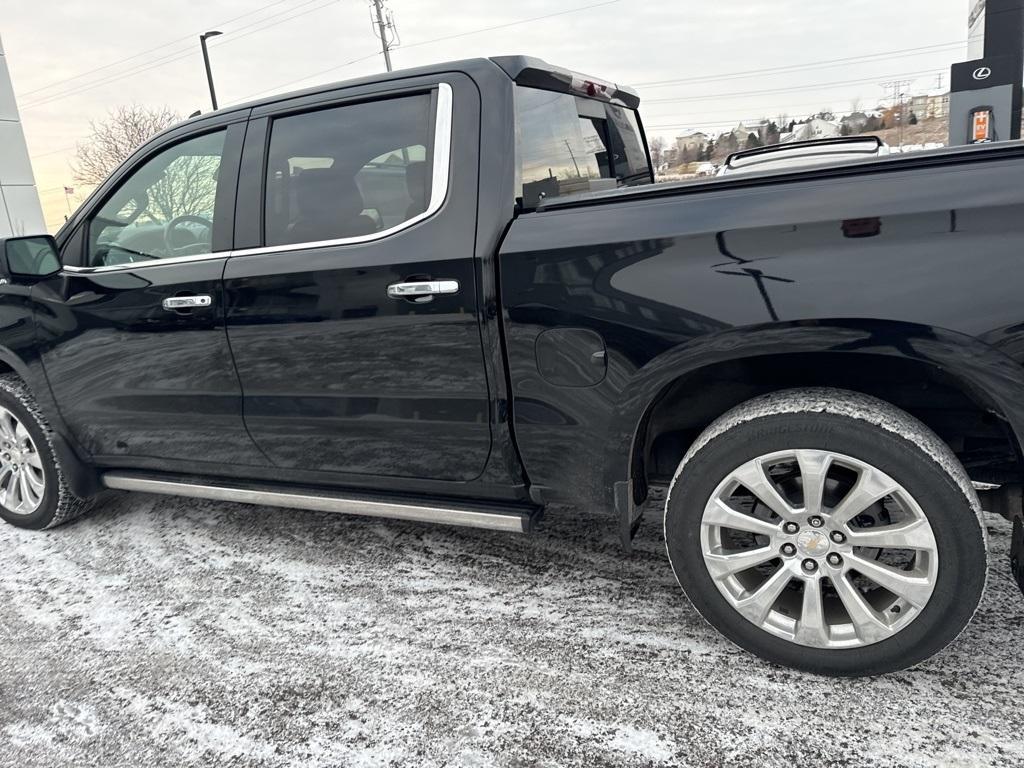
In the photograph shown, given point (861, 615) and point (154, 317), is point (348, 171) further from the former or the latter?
point (861, 615)

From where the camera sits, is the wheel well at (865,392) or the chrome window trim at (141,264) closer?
the wheel well at (865,392)

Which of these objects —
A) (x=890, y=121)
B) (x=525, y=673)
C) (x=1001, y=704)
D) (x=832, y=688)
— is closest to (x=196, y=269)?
(x=525, y=673)

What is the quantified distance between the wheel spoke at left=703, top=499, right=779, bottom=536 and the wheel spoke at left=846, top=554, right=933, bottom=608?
232mm

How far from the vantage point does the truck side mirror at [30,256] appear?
3242 mm

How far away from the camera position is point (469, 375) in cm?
251

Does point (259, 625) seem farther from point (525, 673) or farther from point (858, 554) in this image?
point (858, 554)

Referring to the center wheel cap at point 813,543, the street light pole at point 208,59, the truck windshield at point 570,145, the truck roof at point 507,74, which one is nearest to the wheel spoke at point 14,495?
the truck roof at point 507,74

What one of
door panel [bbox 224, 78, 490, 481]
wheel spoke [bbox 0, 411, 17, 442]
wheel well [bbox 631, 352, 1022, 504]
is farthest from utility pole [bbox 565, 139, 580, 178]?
wheel spoke [bbox 0, 411, 17, 442]

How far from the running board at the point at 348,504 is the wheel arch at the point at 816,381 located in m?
0.41

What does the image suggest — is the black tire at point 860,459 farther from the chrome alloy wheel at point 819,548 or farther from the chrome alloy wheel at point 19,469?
the chrome alloy wheel at point 19,469

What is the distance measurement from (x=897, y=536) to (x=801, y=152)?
502cm

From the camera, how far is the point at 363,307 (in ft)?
8.55

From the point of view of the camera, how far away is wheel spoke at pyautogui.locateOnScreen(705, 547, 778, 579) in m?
2.25

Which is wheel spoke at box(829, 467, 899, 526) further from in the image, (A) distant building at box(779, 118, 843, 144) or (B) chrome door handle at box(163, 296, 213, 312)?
(A) distant building at box(779, 118, 843, 144)
